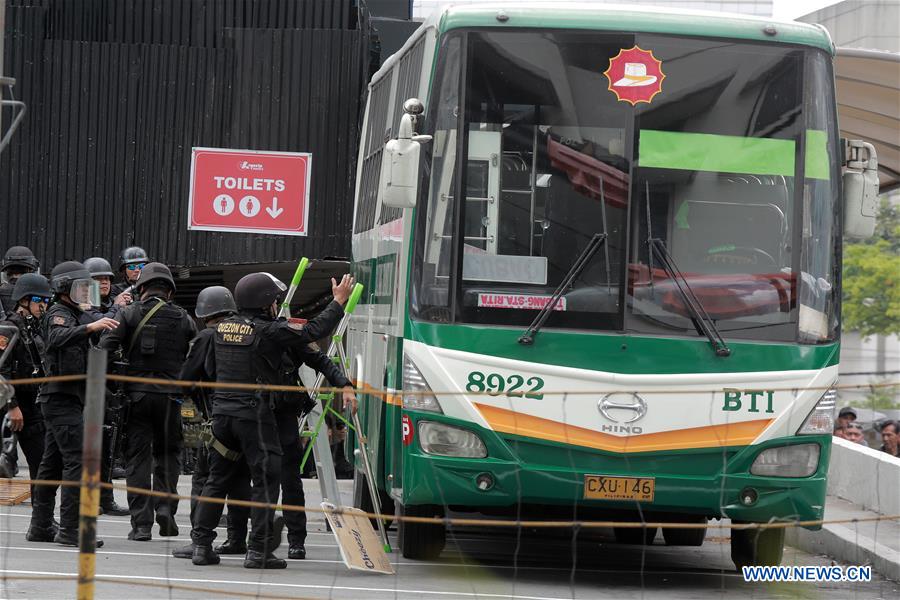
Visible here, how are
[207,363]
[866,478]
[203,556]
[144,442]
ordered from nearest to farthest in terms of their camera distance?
[203,556] < [207,363] < [144,442] < [866,478]

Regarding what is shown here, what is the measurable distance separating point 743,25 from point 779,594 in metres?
3.36

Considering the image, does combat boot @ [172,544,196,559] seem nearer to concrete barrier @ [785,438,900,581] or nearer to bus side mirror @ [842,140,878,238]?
concrete barrier @ [785,438,900,581]

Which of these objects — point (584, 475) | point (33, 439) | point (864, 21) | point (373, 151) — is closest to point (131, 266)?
point (33, 439)

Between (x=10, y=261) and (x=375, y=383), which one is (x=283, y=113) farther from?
(x=375, y=383)

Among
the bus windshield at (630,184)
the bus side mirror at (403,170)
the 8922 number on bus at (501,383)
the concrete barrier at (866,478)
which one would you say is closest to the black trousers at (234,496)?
the bus windshield at (630,184)

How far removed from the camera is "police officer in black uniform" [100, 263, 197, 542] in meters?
9.87

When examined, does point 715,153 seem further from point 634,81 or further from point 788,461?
point 788,461

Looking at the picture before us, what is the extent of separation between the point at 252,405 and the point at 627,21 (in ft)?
10.3

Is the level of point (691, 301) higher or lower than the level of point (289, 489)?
higher

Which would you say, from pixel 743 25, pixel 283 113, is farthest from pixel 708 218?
pixel 283 113

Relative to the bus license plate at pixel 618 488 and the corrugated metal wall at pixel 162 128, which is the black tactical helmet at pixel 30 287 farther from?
the corrugated metal wall at pixel 162 128

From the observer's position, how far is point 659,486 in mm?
8227

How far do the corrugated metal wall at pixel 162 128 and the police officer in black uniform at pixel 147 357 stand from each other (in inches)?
279

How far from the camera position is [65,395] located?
9438mm
